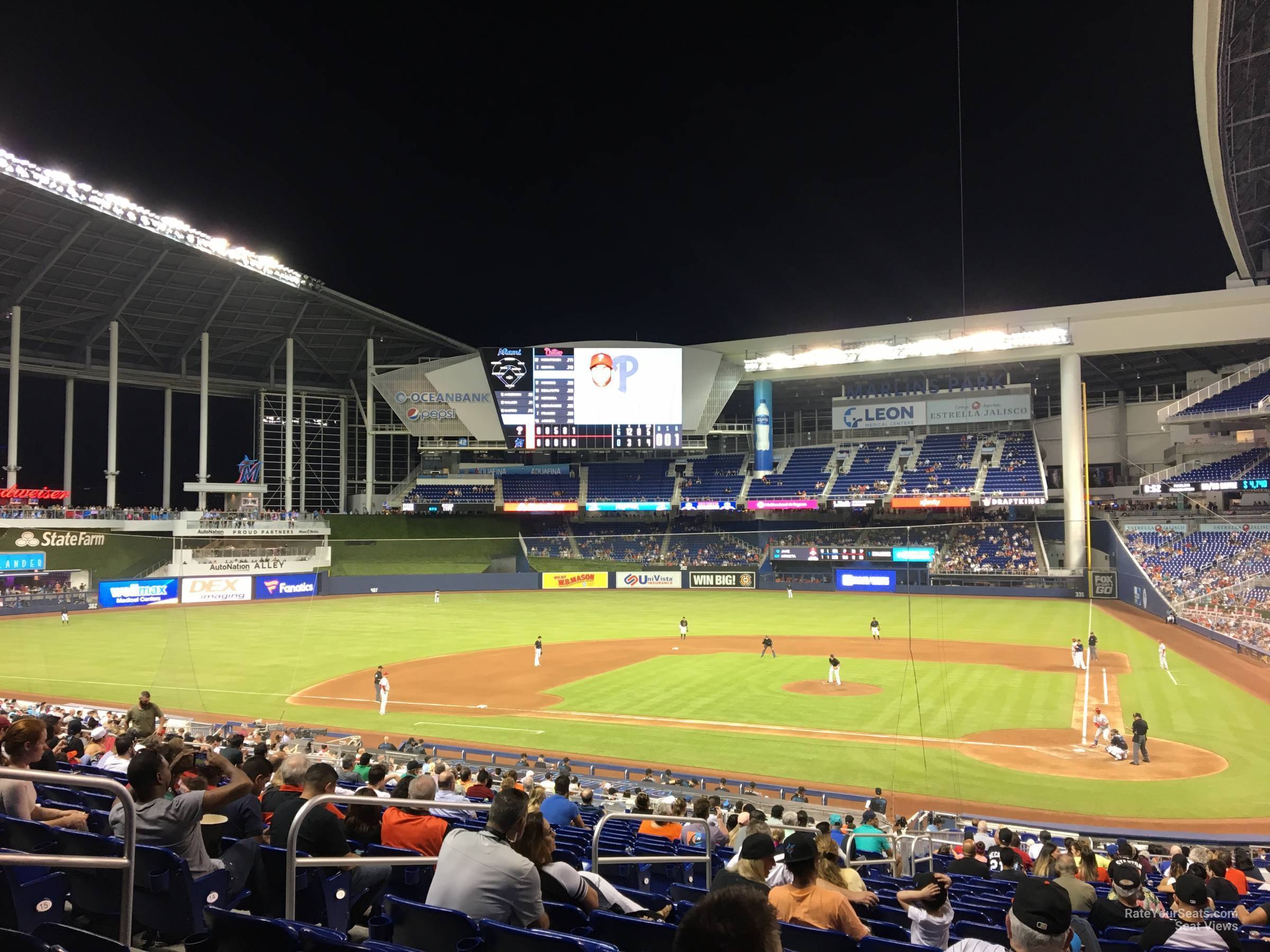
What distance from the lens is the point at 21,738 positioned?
19.6 feet

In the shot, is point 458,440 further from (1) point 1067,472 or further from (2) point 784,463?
(1) point 1067,472

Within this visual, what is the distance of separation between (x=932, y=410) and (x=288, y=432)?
5395 centimetres

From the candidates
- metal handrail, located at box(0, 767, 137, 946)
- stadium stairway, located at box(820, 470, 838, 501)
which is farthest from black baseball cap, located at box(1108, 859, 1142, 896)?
stadium stairway, located at box(820, 470, 838, 501)

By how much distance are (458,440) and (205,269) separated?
23.6m

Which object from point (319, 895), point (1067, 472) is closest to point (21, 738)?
point (319, 895)

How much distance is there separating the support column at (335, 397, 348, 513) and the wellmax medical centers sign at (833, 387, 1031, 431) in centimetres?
4522

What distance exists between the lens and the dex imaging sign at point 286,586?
52.4 meters

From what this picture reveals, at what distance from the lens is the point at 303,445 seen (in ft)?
244

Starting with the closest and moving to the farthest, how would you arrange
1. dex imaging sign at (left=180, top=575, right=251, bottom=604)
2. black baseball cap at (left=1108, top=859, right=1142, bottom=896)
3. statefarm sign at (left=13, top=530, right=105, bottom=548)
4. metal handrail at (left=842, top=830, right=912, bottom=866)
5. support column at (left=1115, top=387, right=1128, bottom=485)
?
black baseball cap at (left=1108, top=859, right=1142, bottom=896), metal handrail at (left=842, top=830, right=912, bottom=866), statefarm sign at (left=13, top=530, right=105, bottom=548), dex imaging sign at (left=180, top=575, right=251, bottom=604), support column at (left=1115, top=387, right=1128, bottom=485)

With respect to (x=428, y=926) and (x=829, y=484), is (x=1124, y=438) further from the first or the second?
(x=428, y=926)

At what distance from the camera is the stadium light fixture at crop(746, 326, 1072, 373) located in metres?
54.9

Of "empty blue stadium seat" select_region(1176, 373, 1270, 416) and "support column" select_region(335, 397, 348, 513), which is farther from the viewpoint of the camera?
"support column" select_region(335, 397, 348, 513)

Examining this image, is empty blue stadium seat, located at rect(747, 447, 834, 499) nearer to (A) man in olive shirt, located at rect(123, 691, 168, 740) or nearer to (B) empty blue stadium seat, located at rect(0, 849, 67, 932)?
(A) man in olive shirt, located at rect(123, 691, 168, 740)

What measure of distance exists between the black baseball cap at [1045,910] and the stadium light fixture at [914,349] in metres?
54.2
